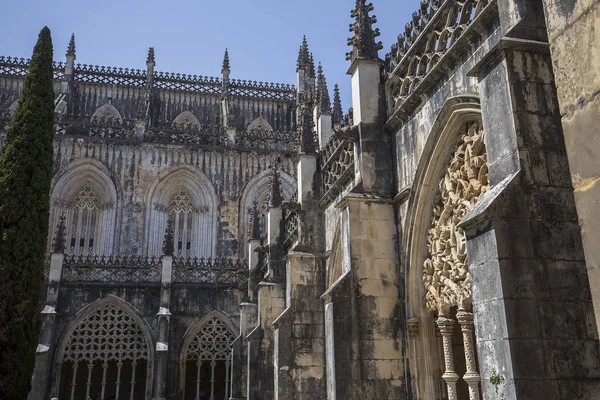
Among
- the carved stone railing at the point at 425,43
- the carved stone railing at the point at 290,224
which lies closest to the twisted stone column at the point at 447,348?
the carved stone railing at the point at 425,43

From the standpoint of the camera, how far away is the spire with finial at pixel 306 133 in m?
13.4

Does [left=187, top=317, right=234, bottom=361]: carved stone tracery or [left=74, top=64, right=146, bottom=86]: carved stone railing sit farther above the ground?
[left=74, top=64, right=146, bottom=86]: carved stone railing

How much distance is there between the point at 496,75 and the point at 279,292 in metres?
10.5

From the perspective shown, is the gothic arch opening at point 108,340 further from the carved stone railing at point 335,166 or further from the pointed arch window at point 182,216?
the carved stone railing at point 335,166

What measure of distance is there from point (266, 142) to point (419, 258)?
65.9ft

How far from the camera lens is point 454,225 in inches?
280

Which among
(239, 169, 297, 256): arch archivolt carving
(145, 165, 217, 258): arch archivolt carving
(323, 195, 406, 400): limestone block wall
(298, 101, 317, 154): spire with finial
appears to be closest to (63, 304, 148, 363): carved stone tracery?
(145, 165, 217, 258): arch archivolt carving

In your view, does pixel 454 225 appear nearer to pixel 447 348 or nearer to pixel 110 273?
pixel 447 348

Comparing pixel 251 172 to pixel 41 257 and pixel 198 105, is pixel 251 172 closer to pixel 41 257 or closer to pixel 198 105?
pixel 198 105

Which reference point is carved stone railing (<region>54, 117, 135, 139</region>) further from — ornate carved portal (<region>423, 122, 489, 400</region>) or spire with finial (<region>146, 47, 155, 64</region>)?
ornate carved portal (<region>423, 122, 489, 400</region>)

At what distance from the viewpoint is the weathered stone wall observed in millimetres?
2721

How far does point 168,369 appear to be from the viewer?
19438 mm

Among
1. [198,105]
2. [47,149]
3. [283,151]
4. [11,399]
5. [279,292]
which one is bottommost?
[11,399]

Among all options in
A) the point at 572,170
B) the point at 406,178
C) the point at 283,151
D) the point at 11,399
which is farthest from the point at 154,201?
the point at 572,170
